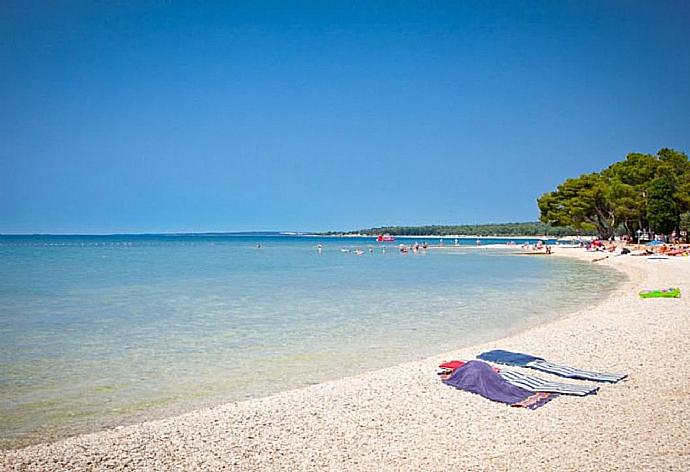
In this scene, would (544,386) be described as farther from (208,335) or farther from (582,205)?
(582,205)

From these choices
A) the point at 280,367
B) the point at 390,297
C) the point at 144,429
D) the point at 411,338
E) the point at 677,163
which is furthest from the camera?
the point at 677,163

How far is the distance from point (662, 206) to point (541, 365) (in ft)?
146

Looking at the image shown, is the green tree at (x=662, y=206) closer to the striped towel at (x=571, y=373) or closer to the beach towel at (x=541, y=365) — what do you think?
the beach towel at (x=541, y=365)

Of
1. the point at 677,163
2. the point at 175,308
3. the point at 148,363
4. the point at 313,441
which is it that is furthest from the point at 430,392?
the point at 677,163

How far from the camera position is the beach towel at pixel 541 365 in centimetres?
752

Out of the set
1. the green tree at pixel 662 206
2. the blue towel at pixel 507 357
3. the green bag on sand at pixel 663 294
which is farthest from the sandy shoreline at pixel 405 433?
the green tree at pixel 662 206

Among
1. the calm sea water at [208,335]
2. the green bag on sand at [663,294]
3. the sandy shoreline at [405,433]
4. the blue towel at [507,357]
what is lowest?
the calm sea water at [208,335]

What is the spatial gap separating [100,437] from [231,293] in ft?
51.1

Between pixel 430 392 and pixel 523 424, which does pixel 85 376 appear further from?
pixel 523 424

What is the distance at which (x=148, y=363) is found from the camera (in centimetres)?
970

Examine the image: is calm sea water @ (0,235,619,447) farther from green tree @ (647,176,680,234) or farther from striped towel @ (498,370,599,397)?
green tree @ (647,176,680,234)

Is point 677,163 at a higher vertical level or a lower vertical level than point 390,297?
higher

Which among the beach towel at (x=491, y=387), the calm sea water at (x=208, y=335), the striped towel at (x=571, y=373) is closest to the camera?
the beach towel at (x=491, y=387)

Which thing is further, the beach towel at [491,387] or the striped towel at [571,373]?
the striped towel at [571,373]
